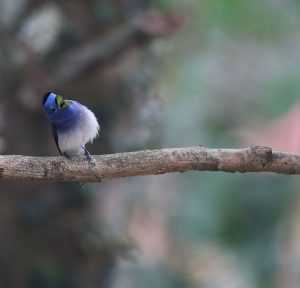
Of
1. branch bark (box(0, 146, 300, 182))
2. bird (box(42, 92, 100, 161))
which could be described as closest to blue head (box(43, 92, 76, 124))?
bird (box(42, 92, 100, 161))

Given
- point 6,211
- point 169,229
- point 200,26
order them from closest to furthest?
point 6,211, point 169,229, point 200,26

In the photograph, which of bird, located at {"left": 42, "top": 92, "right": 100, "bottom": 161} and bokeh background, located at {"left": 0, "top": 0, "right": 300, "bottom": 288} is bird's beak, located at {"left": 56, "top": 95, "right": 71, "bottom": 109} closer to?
bird, located at {"left": 42, "top": 92, "right": 100, "bottom": 161}

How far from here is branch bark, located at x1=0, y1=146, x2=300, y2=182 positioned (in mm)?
2869

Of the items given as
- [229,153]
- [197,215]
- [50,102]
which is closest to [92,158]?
[50,102]

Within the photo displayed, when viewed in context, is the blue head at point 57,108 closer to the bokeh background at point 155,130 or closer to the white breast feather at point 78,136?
the white breast feather at point 78,136

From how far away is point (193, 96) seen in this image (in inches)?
391

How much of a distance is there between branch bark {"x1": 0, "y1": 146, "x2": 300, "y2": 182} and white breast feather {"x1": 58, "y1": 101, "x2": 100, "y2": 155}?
0.09 meters

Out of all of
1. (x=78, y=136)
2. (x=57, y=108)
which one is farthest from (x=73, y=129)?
(x=57, y=108)

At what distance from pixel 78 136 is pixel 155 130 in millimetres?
3389

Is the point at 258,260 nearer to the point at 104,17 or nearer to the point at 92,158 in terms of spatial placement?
the point at 104,17

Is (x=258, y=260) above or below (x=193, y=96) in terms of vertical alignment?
below

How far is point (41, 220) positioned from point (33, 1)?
176 centimetres

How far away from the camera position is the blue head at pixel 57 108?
2.92 meters

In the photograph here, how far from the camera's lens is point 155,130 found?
6.48 meters
